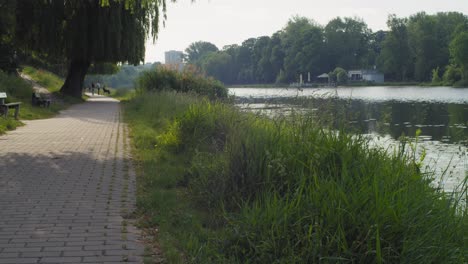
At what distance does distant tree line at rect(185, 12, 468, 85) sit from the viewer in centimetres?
10600

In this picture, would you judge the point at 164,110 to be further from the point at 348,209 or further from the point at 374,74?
the point at 374,74

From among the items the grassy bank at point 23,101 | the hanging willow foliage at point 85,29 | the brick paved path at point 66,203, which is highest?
the hanging willow foliage at point 85,29

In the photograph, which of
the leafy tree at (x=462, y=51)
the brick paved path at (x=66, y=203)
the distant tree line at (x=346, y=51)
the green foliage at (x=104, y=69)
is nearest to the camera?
the brick paved path at (x=66, y=203)

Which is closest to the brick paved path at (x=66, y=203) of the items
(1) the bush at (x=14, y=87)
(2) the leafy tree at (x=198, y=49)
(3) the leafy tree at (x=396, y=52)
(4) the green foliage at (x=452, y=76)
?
(1) the bush at (x=14, y=87)

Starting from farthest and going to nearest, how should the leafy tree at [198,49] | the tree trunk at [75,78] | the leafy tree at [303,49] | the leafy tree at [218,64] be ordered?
1. the leafy tree at [198,49]
2. the leafy tree at [218,64]
3. the leafy tree at [303,49]
4. the tree trunk at [75,78]

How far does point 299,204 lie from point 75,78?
106ft

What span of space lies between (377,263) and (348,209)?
0.56 meters

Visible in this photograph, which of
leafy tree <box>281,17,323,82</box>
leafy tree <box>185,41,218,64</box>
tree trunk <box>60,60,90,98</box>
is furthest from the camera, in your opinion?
leafy tree <box>185,41,218,64</box>

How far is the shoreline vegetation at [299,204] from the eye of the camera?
4383 millimetres

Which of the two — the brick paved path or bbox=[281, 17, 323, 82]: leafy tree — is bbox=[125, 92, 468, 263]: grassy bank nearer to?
the brick paved path

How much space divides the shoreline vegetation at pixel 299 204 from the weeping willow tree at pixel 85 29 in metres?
22.2

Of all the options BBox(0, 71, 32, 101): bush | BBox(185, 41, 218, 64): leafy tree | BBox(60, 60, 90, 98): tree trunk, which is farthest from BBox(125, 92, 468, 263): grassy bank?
BBox(185, 41, 218, 64): leafy tree

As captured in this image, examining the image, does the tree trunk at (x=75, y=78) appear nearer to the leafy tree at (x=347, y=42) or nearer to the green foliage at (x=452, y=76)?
the green foliage at (x=452, y=76)

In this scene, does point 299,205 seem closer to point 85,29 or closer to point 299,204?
point 299,204
